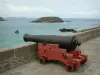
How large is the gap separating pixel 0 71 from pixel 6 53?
0.49m

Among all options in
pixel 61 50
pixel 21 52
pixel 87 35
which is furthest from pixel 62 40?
pixel 87 35

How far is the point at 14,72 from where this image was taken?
469 cm

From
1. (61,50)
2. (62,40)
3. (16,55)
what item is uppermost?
(62,40)

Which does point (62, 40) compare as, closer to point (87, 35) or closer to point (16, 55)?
point (16, 55)

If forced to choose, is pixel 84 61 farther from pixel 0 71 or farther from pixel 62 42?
pixel 0 71

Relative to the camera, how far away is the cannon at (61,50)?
15.9 ft

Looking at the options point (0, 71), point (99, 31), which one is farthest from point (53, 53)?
point (99, 31)

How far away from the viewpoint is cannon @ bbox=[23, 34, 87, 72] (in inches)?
191

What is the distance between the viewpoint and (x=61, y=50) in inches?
197

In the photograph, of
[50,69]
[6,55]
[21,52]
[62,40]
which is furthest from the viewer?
[21,52]

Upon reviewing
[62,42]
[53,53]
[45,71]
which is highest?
[62,42]

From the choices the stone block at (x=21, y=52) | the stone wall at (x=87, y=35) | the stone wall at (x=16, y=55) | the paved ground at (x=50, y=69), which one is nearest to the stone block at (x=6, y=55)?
the stone wall at (x=16, y=55)

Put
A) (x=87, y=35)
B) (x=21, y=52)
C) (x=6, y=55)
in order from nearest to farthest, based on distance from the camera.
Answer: (x=6, y=55) → (x=21, y=52) → (x=87, y=35)

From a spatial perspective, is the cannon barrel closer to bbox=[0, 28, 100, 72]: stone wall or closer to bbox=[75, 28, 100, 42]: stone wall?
bbox=[0, 28, 100, 72]: stone wall
